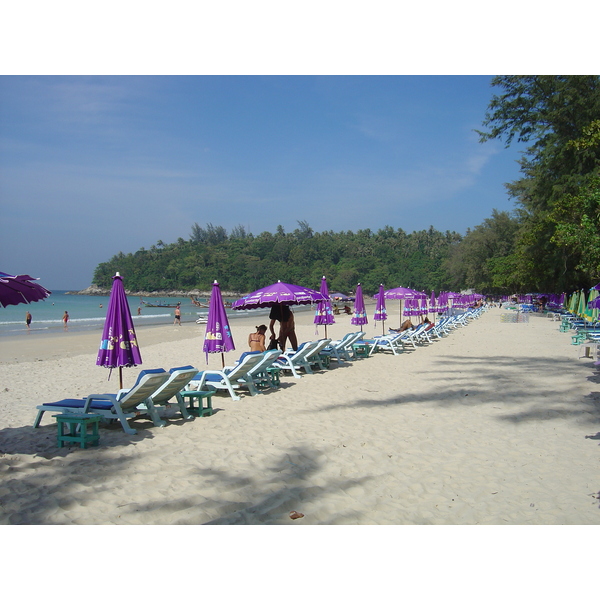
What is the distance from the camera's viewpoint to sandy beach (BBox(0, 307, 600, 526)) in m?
3.81

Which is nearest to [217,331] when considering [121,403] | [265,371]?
[265,371]

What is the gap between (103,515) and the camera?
3699 mm

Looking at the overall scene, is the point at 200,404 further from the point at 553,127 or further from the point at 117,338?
the point at 553,127

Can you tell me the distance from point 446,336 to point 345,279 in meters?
92.8

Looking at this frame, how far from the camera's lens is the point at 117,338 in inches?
255

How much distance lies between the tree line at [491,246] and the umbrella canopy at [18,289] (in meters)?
8.00

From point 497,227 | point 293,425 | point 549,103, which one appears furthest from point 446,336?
point 497,227

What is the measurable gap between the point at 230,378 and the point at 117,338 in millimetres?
1862

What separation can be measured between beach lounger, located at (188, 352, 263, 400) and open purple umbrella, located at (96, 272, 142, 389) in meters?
1.29

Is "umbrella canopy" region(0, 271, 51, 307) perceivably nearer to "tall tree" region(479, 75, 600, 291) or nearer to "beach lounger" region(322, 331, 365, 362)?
"beach lounger" region(322, 331, 365, 362)

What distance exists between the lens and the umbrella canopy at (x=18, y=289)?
4.61 meters

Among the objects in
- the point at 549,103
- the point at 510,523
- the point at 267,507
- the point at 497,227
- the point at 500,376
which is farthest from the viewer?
the point at 497,227

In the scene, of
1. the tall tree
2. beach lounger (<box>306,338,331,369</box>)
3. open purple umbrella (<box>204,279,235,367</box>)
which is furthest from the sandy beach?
the tall tree

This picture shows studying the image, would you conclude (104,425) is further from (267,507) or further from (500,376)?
(500,376)
